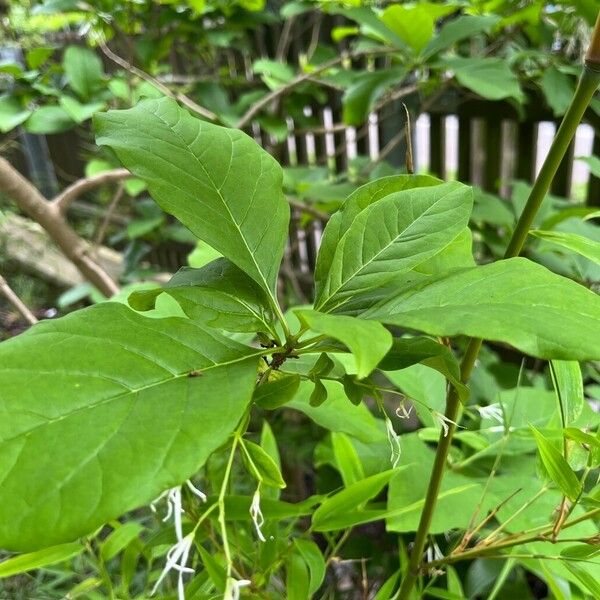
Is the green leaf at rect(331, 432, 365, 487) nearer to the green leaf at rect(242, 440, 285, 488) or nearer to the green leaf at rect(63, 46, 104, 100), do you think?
the green leaf at rect(242, 440, 285, 488)

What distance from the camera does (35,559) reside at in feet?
1.55

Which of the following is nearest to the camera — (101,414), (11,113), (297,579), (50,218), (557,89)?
(101,414)

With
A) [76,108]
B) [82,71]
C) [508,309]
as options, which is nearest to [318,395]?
[508,309]

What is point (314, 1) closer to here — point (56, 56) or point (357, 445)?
point (357, 445)

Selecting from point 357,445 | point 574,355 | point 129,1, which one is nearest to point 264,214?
point 574,355

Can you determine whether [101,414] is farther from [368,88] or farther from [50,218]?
[368,88]

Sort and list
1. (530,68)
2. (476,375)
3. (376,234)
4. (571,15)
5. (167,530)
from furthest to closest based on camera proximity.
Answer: (530,68)
(571,15)
(476,375)
(167,530)
(376,234)

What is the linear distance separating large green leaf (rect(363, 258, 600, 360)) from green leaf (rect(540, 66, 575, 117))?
0.83 metres

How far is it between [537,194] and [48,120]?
109 cm

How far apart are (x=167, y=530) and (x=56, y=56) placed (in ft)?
8.17

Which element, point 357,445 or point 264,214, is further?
point 357,445

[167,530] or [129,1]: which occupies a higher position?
[129,1]

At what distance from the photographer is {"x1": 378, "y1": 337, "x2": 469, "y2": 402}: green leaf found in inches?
11.8

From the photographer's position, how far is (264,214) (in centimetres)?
36
